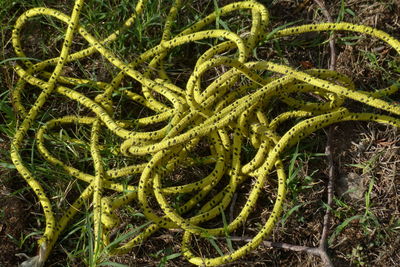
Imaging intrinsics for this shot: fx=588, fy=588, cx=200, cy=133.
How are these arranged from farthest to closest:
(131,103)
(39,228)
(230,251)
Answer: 1. (131,103)
2. (39,228)
3. (230,251)

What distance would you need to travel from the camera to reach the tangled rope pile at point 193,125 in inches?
90.6

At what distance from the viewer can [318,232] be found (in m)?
2.39

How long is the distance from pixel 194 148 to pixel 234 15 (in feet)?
2.40

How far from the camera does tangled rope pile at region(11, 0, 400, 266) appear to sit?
2301 millimetres

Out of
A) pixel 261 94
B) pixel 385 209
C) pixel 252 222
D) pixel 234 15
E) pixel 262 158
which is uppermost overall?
pixel 234 15

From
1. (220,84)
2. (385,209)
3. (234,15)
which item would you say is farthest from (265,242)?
(234,15)

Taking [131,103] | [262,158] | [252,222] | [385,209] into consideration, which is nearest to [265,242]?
[252,222]

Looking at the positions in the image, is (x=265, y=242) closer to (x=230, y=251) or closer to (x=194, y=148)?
(x=230, y=251)

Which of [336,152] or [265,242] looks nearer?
[265,242]

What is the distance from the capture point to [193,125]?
247 centimetres

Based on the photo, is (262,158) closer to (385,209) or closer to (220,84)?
(220,84)

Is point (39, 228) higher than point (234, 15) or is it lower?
lower

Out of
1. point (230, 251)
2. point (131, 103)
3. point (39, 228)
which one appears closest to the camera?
point (230, 251)

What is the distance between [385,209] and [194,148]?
84 centimetres
